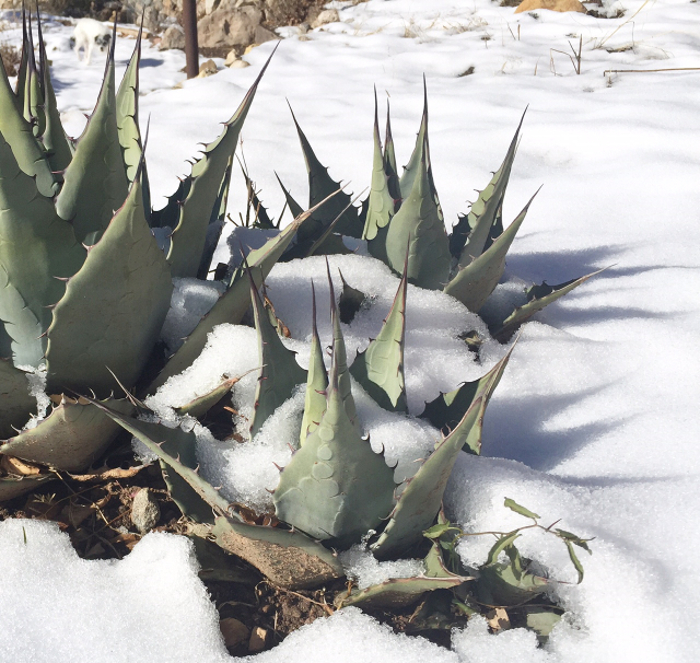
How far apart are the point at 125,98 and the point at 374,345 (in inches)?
30.6

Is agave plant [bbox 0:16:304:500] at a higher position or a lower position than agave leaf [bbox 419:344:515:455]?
higher

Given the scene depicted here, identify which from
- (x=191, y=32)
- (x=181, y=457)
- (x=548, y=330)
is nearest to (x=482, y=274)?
(x=548, y=330)

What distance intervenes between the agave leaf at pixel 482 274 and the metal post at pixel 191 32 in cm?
291

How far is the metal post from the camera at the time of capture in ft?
12.5

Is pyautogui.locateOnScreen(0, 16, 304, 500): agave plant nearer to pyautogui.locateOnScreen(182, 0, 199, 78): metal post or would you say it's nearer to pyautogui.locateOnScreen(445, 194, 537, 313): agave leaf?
pyautogui.locateOnScreen(445, 194, 537, 313): agave leaf

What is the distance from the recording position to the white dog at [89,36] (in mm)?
5953

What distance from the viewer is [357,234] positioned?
1.90 meters

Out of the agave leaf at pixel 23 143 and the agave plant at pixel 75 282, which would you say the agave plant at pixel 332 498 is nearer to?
the agave plant at pixel 75 282

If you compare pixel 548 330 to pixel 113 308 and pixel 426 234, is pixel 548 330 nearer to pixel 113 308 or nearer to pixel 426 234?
pixel 426 234

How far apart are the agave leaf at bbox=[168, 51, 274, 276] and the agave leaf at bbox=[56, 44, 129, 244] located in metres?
0.13

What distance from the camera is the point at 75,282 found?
1089 mm

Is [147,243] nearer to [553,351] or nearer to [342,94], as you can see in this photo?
[553,351]

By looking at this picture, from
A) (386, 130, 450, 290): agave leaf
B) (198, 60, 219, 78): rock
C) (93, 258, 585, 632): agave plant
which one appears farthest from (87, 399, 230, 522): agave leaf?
(198, 60, 219, 78): rock

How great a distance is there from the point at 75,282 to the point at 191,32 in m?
3.35
